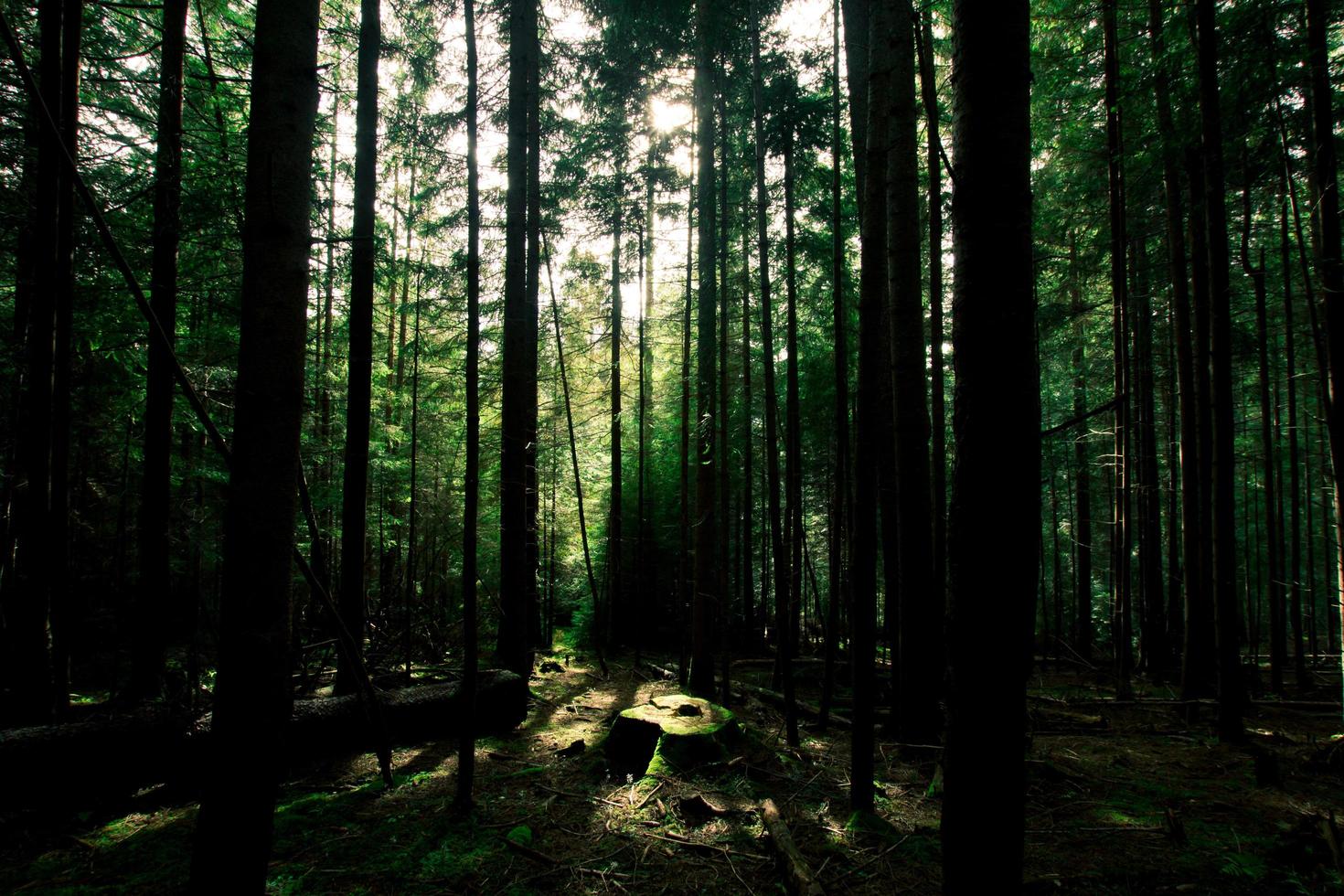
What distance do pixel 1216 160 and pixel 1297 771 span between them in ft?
20.7

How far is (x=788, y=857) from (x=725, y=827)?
1.00m

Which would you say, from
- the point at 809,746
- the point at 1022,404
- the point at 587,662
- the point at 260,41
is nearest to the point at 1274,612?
the point at 809,746

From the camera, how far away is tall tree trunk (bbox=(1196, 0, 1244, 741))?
5.75 meters

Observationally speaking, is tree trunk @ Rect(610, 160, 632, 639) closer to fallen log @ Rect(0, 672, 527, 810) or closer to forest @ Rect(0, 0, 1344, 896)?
forest @ Rect(0, 0, 1344, 896)

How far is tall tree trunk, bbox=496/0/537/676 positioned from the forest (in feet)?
0.30

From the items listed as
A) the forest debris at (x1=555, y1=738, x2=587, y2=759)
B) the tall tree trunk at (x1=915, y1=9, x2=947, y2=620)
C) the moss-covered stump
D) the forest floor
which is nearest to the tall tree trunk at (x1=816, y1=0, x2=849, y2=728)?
the tall tree trunk at (x1=915, y1=9, x2=947, y2=620)

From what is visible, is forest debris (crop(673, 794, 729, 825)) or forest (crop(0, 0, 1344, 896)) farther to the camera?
forest debris (crop(673, 794, 729, 825))

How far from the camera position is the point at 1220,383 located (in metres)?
6.06

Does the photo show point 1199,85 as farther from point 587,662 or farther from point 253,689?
point 587,662

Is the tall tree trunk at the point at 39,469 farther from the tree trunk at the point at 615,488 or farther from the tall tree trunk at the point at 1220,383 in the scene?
the tall tree trunk at the point at 1220,383

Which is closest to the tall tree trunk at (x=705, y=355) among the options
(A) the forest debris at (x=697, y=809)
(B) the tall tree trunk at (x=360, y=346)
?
(A) the forest debris at (x=697, y=809)

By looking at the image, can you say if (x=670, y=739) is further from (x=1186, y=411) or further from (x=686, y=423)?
(x=1186, y=411)

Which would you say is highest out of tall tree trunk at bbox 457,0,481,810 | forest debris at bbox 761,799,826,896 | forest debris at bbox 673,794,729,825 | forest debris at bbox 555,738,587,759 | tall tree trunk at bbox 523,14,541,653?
tall tree trunk at bbox 523,14,541,653

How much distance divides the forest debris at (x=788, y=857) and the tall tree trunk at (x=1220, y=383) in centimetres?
565
